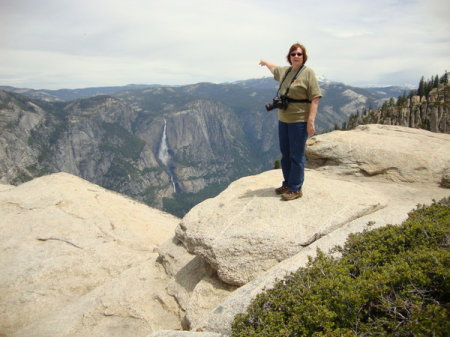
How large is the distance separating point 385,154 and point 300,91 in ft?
26.8

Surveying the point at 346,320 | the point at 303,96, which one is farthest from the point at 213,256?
the point at 303,96

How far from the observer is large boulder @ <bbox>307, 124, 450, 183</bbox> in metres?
14.2

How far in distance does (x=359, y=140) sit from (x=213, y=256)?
11.9 metres

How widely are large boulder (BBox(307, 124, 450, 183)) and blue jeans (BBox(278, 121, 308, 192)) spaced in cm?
600

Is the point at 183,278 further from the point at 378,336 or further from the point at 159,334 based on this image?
the point at 378,336

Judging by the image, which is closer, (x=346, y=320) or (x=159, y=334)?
(x=346, y=320)

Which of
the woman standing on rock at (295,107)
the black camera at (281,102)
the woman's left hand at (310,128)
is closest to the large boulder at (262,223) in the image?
the woman standing on rock at (295,107)

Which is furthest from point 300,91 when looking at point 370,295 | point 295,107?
point 370,295

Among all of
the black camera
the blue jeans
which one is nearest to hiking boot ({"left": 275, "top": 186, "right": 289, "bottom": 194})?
the blue jeans

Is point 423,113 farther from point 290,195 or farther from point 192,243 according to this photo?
point 192,243

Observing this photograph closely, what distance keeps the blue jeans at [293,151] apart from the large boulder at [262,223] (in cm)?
78

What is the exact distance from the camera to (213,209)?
11.5 meters

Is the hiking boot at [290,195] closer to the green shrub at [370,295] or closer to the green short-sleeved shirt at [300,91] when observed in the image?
the green short-sleeved shirt at [300,91]

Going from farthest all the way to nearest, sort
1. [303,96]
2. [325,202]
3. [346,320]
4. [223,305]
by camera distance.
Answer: [325,202] → [303,96] → [223,305] → [346,320]
